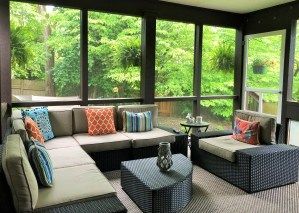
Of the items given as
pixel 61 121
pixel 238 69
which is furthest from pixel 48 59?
pixel 238 69

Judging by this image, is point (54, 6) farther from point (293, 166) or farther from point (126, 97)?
point (293, 166)

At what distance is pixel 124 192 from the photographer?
322cm

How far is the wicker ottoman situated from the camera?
2.58 meters

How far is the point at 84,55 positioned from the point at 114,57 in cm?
63

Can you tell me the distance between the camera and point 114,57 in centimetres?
500

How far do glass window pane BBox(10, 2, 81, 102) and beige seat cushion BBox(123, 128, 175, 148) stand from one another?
130 cm

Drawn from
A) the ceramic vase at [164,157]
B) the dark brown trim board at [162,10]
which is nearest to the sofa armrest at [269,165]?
the ceramic vase at [164,157]

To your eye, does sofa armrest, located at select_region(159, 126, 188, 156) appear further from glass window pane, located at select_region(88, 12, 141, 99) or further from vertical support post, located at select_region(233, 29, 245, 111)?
vertical support post, located at select_region(233, 29, 245, 111)

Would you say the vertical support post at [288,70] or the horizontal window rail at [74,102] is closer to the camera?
the horizontal window rail at [74,102]

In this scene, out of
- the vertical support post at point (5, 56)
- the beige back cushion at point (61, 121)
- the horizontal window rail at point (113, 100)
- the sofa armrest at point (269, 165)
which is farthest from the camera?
the horizontal window rail at point (113, 100)

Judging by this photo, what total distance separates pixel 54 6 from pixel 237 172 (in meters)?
3.53

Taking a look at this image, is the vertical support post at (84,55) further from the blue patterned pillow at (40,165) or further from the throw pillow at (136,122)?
the blue patterned pillow at (40,165)

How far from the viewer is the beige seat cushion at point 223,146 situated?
3486 millimetres

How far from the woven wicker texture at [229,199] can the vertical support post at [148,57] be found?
1.87m
